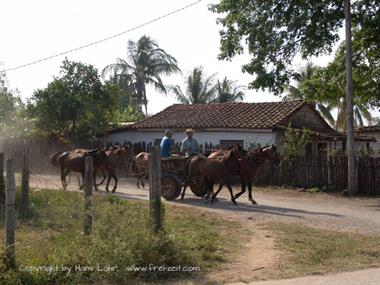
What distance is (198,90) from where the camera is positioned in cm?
4603

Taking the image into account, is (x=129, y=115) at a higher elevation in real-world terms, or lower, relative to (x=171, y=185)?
higher

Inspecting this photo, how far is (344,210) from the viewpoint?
1524 centimetres

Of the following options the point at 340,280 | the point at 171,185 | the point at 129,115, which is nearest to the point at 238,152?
the point at 171,185

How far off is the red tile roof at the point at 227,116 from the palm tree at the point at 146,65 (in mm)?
13603

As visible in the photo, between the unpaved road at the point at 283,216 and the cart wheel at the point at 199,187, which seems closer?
the unpaved road at the point at 283,216

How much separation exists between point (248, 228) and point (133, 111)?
3458cm

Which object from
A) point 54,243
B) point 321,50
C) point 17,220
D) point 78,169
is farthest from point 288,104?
point 54,243

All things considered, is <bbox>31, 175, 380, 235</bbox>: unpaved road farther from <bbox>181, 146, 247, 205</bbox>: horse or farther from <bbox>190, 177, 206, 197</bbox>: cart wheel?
<bbox>181, 146, 247, 205</bbox>: horse

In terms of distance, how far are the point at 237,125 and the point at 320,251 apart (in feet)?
59.4

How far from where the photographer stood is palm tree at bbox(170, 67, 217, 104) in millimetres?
45750

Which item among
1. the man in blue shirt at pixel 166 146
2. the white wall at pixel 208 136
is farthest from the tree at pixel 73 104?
the man in blue shirt at pixel 166 146

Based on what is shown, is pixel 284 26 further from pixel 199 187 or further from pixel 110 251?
pixel 110 251

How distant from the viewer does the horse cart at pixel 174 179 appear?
16172 mm

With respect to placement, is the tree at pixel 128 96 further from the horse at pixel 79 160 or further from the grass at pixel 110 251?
the grass at pixel 110 251
